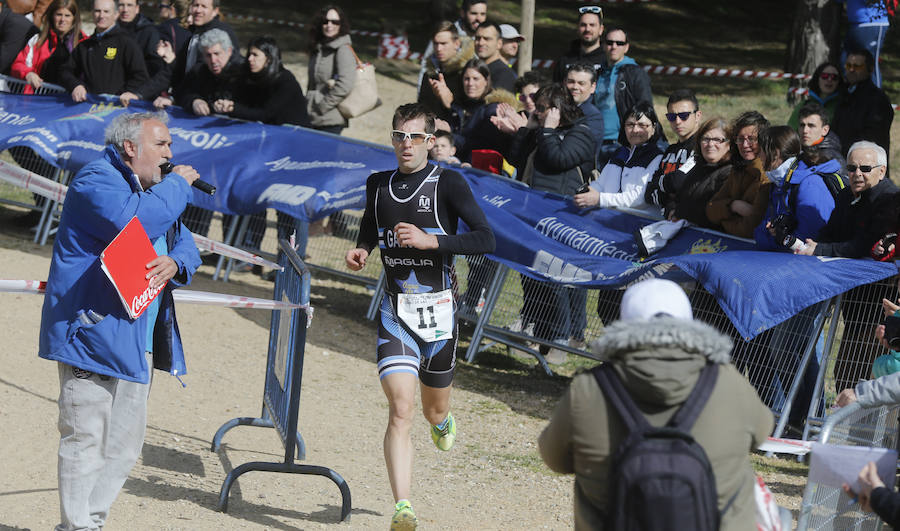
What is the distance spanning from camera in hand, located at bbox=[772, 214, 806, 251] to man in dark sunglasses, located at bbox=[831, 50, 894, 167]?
9.82 ft

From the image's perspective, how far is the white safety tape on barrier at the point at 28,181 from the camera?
688 centimetres

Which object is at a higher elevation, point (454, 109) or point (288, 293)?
point (454, 109)

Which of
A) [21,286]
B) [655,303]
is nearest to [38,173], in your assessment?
[21,286]

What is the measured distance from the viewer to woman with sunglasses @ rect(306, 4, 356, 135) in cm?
1119

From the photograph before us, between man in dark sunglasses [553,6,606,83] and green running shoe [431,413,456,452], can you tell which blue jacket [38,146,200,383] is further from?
man in dark sunglasses [553,6,606,83]

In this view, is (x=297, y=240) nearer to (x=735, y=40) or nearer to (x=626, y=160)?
(x=626, y=160)

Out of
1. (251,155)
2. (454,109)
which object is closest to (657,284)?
(454,109)

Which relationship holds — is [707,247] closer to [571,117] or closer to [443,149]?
[571,117]

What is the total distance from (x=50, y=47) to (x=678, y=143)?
7656mm

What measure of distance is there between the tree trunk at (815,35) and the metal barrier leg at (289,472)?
48.7 ft

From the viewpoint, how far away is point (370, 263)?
11.2m

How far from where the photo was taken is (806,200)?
737 centimetres

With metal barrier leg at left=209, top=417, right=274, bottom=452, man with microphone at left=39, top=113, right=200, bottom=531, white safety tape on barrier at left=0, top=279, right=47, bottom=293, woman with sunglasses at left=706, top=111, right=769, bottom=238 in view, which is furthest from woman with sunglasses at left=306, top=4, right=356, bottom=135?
man with microphone at left=39, top=113, right=200, bottom=531

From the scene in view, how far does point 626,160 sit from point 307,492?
12.4 ft
